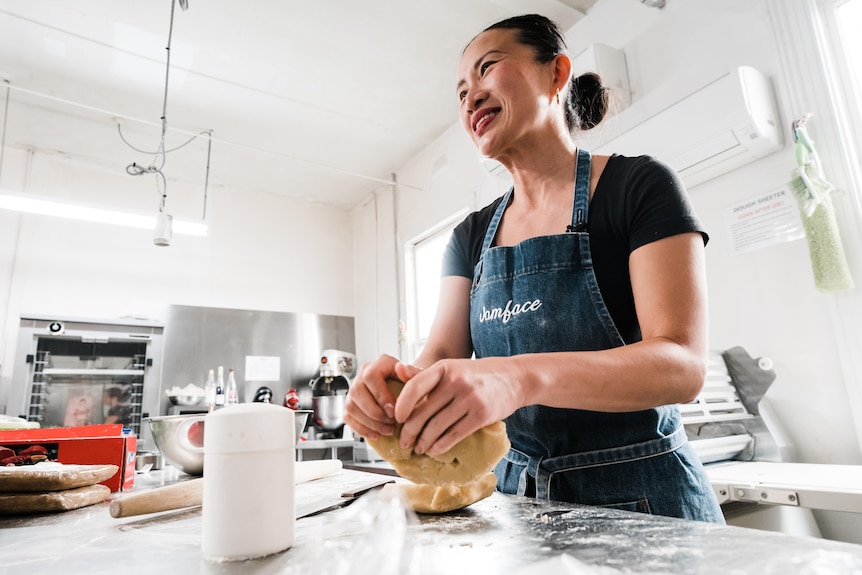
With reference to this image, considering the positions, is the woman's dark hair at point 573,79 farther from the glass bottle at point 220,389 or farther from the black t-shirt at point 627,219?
the glass bottle at point 220,389

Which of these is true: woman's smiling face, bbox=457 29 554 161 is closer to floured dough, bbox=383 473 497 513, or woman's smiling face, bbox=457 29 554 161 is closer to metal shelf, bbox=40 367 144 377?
floured dough, bbox=383 473 497 513

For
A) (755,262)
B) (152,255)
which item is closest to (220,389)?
(152,255)

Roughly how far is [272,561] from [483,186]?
11.1 feet

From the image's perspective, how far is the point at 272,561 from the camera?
56cm

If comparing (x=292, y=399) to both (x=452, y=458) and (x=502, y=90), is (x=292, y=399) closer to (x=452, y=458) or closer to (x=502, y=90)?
(x=502, y=90)

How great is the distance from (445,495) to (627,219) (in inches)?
23.2

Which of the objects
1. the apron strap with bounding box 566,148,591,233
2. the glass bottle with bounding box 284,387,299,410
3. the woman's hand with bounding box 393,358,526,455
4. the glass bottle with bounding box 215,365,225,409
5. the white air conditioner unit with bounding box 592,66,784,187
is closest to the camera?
the woman's hand with bounding box 393,358,526,455

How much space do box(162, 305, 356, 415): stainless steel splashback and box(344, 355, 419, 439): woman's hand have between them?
4.12 m

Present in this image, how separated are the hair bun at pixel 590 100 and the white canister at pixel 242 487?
1.09 metres

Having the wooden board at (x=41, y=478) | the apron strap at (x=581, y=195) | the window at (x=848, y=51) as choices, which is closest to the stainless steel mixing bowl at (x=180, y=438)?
the wooden board at (x=41, y=478)

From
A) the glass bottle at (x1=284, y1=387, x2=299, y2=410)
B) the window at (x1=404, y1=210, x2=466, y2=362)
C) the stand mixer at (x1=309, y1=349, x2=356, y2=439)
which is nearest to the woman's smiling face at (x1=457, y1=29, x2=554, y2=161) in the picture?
the window at (x1=404, y1=210, x2=466, y2=362)

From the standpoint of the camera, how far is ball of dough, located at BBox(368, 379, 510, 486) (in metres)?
0.70

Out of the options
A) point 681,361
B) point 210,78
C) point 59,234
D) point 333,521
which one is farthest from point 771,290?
point 59,234

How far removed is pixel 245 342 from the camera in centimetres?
477
